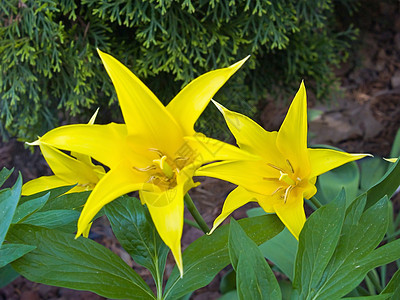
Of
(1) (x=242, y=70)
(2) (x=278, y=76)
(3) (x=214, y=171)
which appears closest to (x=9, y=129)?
(1) (x=242, y=70)

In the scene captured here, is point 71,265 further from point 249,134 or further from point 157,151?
point 249,134

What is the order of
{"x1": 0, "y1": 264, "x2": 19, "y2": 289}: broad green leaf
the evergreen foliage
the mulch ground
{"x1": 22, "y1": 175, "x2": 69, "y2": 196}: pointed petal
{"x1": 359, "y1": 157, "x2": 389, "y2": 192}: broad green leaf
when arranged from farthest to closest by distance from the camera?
the mulch ground < {"x1": 359, "y1": 157, "x2": 389, "y2": 192}: broad green leaf < the evergreen foliage < {"x1": 0, "y1": 264, "x2": 19, "y2": 289}: broad green leaf < {"x1": 22, "y1": 175, "x2": 69, "y2": 196}: pointed petal

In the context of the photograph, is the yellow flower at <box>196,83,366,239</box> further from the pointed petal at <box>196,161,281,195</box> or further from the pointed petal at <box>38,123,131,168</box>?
the pointed petal at <box>38,123,131,168</box>

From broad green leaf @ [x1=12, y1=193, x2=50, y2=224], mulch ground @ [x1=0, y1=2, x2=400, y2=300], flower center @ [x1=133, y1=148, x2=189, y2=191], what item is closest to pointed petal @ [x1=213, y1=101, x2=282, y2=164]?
flower center @ [x1=133, y1=148, x2=189, y2=191]

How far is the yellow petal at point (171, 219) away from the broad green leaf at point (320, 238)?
8.5 inches

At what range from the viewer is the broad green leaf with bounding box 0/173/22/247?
69cm

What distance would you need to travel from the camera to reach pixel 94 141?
2.46ft

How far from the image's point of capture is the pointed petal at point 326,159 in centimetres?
→ 80

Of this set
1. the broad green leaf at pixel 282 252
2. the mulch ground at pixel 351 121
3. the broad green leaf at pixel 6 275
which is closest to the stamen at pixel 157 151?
the broad green leaf at pixel 6 275

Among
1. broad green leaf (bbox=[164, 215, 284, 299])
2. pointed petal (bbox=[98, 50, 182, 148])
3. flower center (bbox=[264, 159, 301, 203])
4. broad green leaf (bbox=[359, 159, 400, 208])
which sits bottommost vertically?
broad green leaf (bbox=[164, 215, 284, 299])

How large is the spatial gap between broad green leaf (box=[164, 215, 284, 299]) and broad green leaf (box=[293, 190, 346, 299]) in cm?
7

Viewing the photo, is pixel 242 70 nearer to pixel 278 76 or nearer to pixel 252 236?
pixel 278 76

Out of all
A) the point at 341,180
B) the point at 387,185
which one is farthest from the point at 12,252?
the point at 341,180

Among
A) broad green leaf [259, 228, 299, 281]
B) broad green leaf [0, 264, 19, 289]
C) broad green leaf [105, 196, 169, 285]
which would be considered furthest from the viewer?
broad green leaf [259, 228, 299, 281]
